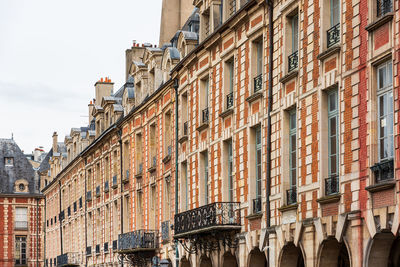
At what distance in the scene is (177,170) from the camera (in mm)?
31359

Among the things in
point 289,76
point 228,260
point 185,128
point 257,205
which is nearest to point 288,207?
point 257,205

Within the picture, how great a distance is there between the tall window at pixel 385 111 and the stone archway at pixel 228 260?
33.0 ft

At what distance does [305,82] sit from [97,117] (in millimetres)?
27887

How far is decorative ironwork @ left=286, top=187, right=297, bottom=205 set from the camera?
21.3 meters

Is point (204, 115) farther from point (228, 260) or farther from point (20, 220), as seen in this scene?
point (20, 220)

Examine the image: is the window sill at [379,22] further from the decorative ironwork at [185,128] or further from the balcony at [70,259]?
the balcony at [70,259]

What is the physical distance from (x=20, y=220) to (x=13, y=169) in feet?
15.1

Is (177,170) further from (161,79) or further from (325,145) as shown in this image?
(325,145)

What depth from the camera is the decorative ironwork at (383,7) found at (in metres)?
17.0

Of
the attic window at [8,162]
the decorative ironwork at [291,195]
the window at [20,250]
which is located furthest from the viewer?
the attic window at [8,162]

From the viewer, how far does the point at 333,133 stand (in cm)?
1936

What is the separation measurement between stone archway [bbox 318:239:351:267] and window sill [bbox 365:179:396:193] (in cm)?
253

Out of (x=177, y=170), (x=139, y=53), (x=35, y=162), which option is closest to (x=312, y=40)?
(x=177, y=170)

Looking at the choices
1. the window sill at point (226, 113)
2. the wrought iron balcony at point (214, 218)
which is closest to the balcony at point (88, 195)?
the wrought iron balcony at point (214, 218)
